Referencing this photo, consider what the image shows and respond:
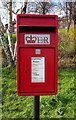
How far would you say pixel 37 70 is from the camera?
2.57 meters

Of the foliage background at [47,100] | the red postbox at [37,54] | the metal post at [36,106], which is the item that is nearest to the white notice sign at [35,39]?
the red postbox at [37,54]

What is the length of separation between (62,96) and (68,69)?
0.79m

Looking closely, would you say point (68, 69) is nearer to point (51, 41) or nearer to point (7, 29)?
point (7, 29)

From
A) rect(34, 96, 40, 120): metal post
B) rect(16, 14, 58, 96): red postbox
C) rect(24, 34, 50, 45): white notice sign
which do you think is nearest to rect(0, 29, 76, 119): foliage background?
rect(34, 96, 40, 120): metal post

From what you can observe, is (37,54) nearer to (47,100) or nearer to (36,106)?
(36,106)

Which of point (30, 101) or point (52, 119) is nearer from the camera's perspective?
point (52, 119)

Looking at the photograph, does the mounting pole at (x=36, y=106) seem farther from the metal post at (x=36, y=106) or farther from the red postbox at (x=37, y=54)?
the red postbox at (x=37, y=54)

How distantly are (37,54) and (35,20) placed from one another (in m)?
0.43

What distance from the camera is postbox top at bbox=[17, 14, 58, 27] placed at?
8.27ft

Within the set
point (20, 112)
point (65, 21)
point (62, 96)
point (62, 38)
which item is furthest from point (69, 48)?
point (20, 112)

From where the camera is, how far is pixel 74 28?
179 inches

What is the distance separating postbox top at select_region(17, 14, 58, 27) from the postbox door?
316 millimetres

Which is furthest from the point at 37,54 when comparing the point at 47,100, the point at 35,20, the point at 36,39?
the point at 47,100

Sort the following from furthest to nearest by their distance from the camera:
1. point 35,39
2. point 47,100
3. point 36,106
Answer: point 47,100 < point 36,106 < point 35,39
